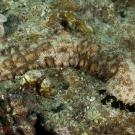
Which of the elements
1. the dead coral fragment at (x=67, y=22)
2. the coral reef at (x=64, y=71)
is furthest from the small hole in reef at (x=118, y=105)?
the dead coral fragment at (x=67, y=22)

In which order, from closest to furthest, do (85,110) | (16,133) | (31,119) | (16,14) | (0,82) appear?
(16,133) < (31,119) < (85,110) < (0,82) < (16,14)

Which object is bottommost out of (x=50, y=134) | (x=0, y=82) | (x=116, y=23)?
(x=50, y=134)

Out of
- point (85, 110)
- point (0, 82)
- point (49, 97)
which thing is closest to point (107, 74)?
point (85, 110)

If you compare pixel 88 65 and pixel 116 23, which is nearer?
pixel 88 65

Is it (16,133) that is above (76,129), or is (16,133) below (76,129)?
above

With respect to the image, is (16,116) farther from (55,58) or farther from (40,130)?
(55,58)

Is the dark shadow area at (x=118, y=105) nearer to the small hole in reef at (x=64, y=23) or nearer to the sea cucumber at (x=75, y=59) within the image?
the sea cucumber at (x=75, y=59)

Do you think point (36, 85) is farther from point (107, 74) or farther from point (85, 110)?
point (107, 74)

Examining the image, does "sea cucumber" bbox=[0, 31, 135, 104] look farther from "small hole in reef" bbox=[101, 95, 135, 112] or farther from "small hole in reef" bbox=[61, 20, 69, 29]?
"small hole in reef" bbox=[61, 20, 69, 29]
